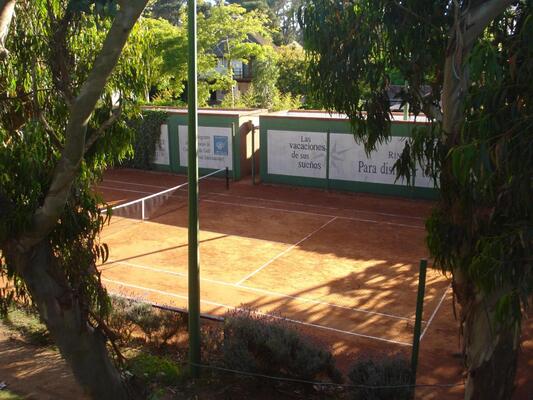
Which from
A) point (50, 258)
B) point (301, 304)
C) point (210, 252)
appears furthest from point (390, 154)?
point (50, 258)

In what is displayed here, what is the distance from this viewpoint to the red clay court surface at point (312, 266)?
11061 millimetres

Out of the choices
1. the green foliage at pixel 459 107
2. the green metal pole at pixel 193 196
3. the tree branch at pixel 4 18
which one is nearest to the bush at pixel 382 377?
the green foliage at pixel 459 107

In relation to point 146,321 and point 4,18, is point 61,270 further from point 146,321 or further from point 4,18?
point 146,321

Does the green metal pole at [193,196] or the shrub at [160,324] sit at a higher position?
the green metal pole at [193,196]

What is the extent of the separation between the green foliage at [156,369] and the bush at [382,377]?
2.66m

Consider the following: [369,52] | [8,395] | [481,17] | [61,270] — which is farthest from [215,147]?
[481,17]

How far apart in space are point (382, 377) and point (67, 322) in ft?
13.7

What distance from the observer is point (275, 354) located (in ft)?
29.3

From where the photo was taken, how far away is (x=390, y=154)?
21.2 metres

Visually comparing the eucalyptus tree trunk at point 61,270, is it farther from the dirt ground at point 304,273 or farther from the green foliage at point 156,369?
the dirt ground at point 304,273

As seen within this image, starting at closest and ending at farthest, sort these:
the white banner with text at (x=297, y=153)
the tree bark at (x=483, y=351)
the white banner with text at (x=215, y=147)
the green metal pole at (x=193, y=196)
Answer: the tree bark at (x=483, y=351) → the green metal pole at (x=193, y=196) → the white banner with text at (x=297, y=153) → the white banner with text at (x=215, y=147)

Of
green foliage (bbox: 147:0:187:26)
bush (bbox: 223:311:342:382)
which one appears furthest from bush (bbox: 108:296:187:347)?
green foliage (bbox: 147:0:187:26)

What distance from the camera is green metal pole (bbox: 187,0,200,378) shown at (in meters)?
8.60

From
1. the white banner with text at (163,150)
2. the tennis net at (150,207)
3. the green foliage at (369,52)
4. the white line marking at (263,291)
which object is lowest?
the white line marking at (263,291)
